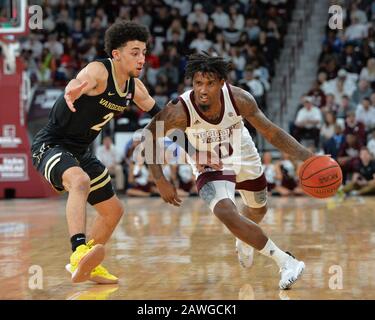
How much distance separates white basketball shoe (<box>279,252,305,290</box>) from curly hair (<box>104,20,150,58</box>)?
1.91 metres

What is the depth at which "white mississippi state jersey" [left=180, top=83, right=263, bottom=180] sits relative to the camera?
19.2 ft

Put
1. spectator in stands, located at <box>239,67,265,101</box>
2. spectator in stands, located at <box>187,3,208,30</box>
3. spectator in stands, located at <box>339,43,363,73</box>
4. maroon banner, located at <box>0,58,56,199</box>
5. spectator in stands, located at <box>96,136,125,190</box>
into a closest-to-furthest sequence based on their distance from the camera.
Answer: maroon banner, located at <box>0,58,56,199</box> < spectator in stands, located at <box>96,136,125,190</box> < spectator in stands, located at <box>239,67,265,101</box> < spectator in stands, located at <box>339,43,363,73</box> < spectator in stands, located at <box>187,3,208,30</box>

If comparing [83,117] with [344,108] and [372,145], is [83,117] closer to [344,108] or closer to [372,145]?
[372,145]

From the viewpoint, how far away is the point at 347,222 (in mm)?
10008

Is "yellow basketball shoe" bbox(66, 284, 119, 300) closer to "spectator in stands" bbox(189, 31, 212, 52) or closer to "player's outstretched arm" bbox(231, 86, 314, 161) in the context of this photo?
"player's outstretched arm" bbox(231, 86, 314, 161)

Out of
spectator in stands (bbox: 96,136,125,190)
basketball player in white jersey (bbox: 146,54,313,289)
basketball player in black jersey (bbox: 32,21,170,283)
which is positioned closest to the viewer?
basketball player in black jersey (bbox: 32,21,170,283)

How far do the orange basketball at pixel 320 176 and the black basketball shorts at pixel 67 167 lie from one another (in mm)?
1458

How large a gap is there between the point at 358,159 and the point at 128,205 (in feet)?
14.7

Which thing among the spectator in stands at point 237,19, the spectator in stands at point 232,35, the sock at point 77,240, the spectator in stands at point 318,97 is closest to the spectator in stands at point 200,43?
the spectator in stands at point 232,35

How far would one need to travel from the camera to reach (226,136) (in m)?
6.02

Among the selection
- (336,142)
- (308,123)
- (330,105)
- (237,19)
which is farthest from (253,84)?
(237,19)

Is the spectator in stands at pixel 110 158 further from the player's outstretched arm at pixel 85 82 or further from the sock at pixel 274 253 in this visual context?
the sock at pixel 274 253

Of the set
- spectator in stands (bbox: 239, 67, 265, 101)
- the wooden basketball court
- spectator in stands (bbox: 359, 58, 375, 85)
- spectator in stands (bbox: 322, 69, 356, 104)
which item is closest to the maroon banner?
the wooden basketball court

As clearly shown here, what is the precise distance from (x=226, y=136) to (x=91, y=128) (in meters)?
1.01
